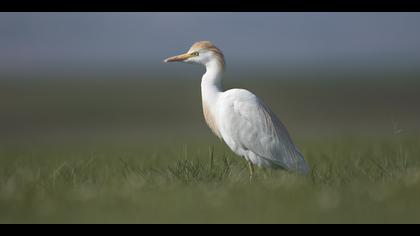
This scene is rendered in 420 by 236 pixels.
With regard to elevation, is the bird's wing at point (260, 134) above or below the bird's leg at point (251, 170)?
above

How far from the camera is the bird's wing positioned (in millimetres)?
6727

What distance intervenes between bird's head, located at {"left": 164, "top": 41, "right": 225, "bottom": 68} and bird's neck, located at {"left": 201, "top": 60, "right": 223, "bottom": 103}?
49 millimetres

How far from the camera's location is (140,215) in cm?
467

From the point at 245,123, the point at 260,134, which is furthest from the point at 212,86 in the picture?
the point at 260,134

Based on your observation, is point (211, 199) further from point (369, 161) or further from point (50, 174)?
point (369, 161)

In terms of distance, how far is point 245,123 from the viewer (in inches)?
266

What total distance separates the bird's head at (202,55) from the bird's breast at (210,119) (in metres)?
0.53

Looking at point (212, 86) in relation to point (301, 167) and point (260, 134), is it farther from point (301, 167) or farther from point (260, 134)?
point (301, 167)

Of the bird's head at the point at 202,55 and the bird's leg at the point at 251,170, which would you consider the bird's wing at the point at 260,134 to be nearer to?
the bird's leg at the point at 251,170

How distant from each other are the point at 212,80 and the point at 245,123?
26.2 inches

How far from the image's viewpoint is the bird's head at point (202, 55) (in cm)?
692

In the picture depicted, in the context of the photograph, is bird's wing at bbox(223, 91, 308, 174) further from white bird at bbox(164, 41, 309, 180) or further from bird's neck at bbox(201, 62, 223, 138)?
bird's neck at bbox(201, 62, 223, 138)

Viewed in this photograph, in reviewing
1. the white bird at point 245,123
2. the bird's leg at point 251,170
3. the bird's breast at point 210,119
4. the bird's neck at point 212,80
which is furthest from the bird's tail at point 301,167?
the bird's neck at point 212,80
